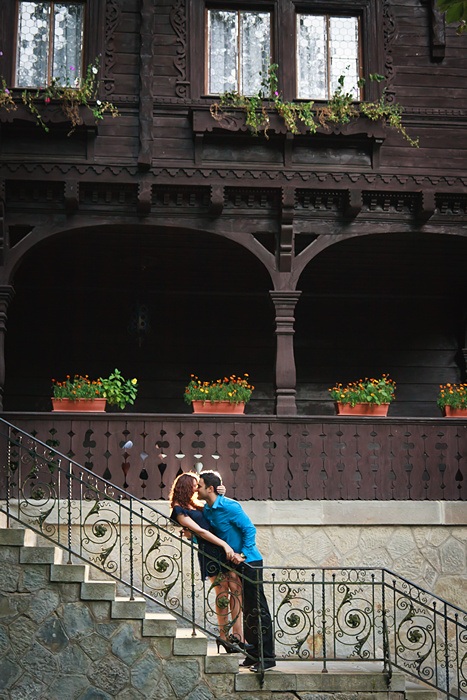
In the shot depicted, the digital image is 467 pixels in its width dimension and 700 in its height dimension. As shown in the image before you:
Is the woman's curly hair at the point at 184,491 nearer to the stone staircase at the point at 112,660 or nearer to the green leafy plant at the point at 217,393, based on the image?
the stone staircase at the point at 112,660

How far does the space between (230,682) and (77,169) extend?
728cm

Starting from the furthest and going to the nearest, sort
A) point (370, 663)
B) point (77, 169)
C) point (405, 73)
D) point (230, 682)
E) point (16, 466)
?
1. point (405, 73)
2. point (77, 169)
3. point (16, 466)
4. point (370, 663)
5. point (230, 682)

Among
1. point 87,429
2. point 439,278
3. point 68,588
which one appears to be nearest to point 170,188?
point 87,429

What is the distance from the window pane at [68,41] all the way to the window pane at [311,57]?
3.10 metres

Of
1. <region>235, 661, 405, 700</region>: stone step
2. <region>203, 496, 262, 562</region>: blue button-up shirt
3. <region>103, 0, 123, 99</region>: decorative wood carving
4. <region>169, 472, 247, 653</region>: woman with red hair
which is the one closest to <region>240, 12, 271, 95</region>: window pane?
<region>103, 0, 123, 99</region>: decorative wood carving

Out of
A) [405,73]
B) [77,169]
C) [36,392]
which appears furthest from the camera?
[36,392]

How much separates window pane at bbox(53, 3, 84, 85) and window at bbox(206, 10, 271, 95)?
5.98 ft

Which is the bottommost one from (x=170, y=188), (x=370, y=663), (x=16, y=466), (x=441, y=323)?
(x=370, y=663)

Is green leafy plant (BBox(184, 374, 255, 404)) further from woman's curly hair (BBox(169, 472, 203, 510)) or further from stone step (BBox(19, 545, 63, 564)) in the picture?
stone step (BBox(19, 545, 63, 564))

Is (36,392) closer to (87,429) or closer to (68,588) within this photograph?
(87,429)

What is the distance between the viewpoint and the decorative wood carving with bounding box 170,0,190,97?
15.2 metres

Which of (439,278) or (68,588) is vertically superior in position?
(439,278)

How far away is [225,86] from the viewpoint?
15422 millimetres

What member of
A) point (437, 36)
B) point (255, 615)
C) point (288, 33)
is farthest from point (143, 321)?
point (255, 615)
